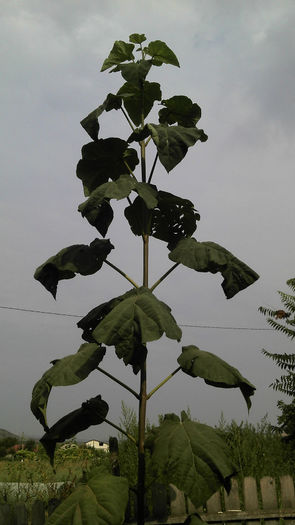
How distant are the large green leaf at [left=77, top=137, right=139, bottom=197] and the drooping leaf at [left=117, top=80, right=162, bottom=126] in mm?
272

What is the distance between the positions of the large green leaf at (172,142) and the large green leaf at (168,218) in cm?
35

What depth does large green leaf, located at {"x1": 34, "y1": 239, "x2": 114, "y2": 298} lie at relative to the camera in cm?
263

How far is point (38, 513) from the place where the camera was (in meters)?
4.26

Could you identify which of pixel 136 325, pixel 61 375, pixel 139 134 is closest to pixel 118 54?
pixel 139 134

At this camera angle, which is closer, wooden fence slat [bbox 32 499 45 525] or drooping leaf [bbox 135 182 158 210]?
drooping leaf [bbox 135 182 158 210]

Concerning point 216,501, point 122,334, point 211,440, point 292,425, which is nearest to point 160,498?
point 216,501

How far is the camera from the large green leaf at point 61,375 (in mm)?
2332

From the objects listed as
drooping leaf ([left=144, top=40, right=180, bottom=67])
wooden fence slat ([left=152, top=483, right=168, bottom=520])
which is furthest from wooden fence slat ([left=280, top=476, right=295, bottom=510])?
drooping leaf ([left=144, top=40, right=180, bottom=67])

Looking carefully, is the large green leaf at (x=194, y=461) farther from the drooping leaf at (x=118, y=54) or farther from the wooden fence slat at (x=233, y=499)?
the wooden fence slat at (x=233, y=499)

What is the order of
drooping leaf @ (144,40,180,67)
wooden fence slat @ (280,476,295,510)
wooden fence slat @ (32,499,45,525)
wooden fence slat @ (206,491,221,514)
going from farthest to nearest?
wooden fence slat @ (280,476,295,510) < wooden fence slat @ (206,491,221,514) < wooden fence slat @ (32,499,45,525) < drooping leaf @ (144,40,180,67)

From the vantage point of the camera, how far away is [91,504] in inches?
82.6

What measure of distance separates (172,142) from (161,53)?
2.84ft

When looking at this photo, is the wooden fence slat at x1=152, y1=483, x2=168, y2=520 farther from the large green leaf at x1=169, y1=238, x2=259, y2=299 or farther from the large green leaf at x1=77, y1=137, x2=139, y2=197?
the large green leaf at x1=77, y1=137, x2=139, y2=197

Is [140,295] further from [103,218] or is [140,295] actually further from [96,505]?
[96,505]
